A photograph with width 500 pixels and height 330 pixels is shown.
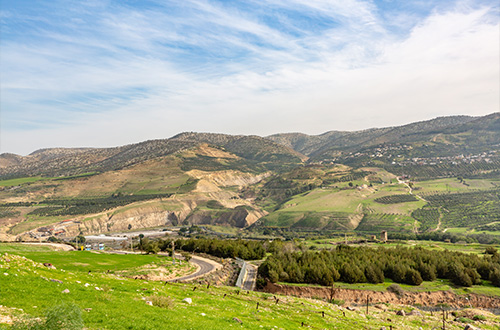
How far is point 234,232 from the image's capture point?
191625mm

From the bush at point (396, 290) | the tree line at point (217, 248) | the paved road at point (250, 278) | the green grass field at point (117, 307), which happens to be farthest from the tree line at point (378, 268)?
the green grass field at point (117, 307)

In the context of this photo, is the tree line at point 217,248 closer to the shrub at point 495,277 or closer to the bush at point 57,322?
the shrub at point 495,277

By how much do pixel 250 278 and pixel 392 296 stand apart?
26933 mm

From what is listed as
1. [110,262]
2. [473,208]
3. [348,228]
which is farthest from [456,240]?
[110,262]

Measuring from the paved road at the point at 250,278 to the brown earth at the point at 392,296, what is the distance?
10.4ft

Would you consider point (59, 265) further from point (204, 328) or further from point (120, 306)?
point (204, 328)

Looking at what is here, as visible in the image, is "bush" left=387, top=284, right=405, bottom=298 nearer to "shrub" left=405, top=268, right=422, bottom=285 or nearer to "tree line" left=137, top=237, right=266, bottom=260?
"shrub" left=405, top=268, right=422, bottom=285

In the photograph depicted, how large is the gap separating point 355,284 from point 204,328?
53163mm

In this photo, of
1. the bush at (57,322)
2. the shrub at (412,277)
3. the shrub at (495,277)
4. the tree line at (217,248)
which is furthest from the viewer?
the tree line at (217,248)

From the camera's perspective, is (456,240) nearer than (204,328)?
No

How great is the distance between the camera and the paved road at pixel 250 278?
6039cm

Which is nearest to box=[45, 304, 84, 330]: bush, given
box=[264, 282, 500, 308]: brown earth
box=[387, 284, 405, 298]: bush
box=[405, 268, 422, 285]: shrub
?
box=[264, 282, 500, 308]: brown earth

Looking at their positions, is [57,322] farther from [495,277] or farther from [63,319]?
[495,277]

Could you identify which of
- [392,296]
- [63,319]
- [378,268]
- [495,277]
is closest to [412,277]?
[378,268]
